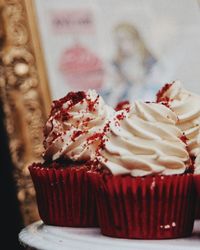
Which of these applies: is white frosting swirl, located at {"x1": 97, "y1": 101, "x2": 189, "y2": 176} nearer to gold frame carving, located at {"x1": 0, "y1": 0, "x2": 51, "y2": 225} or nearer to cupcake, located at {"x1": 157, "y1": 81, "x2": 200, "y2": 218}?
cupcake, located at {"x1": 157, "y1": 81, "x2": 200, "y2": 218}

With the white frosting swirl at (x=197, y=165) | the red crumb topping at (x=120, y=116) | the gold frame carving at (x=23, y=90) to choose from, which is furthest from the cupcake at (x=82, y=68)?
the white frosting swirl at (x=197, y=165)

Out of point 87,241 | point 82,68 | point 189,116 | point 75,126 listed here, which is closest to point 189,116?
point 189,116

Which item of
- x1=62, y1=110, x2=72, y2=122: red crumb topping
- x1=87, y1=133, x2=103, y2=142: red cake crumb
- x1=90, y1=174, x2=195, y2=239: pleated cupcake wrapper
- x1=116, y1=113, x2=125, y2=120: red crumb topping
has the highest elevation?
x1=116, y1=113, x2=125, y2=120: red crumb topping

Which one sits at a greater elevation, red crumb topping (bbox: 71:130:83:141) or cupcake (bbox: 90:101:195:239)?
red crumb topping (bbox: 71:130:83:141)

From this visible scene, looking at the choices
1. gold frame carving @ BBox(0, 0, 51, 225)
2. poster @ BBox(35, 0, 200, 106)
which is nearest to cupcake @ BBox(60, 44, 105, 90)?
poster @ BBox(35, 0, 200, 106)

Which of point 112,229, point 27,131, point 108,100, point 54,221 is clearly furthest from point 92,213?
point 108,100

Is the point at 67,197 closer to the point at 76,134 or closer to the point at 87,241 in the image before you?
the point at 76,134
